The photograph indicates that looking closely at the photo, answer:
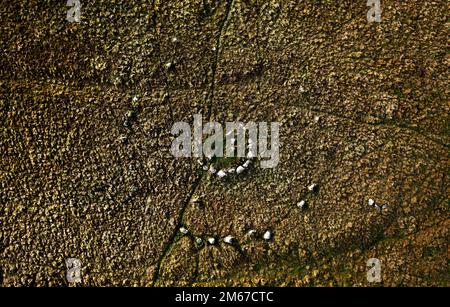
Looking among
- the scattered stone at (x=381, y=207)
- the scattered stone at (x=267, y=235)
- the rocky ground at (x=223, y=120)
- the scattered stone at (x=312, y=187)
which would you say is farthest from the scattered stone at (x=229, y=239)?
the scattered stone at (x=381, y=207)

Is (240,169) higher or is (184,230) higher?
(240,169)

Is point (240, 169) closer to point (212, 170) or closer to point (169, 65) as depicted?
A: point (212, 170)

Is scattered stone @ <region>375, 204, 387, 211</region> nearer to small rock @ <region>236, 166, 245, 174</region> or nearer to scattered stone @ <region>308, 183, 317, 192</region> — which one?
scattered stone @ <region>308, 183, 317, 192</region>

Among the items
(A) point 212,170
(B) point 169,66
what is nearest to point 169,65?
(B) point 169,66

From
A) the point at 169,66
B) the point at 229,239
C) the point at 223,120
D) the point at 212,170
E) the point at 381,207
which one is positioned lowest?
the point at 229,239

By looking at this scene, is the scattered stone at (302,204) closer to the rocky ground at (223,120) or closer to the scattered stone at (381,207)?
the rocky ground at (223,120)

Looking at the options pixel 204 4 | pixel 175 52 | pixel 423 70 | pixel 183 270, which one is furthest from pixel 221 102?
pixel 423 70

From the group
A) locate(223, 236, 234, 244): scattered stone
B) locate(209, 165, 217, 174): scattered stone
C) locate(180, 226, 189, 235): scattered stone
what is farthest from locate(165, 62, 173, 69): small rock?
locate(223, 236, 234, 244): scattered stone

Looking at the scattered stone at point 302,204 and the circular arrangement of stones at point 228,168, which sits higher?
the circular arrangement of stones at point 228,168

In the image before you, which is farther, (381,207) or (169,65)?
(169,65)
